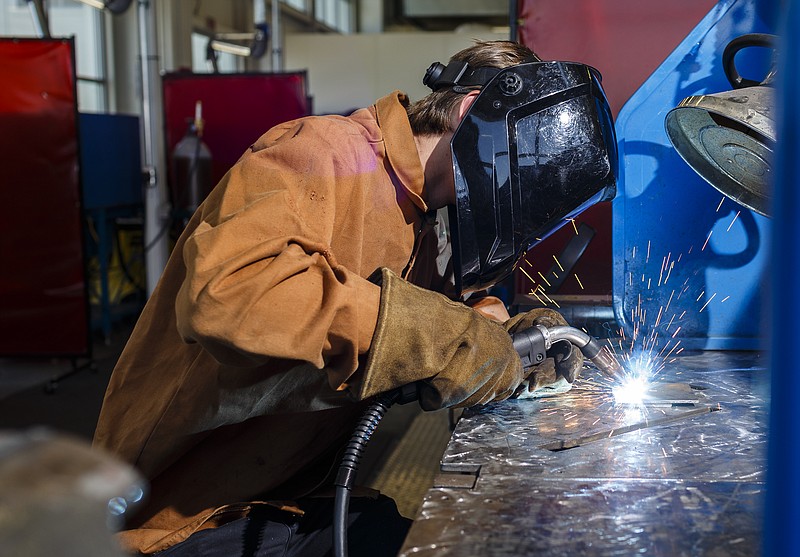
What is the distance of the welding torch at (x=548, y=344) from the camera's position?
158cm

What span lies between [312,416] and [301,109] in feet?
15.7

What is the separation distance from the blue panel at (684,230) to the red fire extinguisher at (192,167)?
14.4 feet

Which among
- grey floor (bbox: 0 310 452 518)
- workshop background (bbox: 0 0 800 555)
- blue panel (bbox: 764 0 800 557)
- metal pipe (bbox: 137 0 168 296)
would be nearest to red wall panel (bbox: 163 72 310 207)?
workshop background (bbox: 0 0 800 555)

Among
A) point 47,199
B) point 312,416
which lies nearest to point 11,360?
point 47,199

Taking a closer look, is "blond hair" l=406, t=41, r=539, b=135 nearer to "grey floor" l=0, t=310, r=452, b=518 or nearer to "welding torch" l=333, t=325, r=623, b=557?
"welding torch" l=333, t=325, r=623, b=557

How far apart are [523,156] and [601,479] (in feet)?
1.99

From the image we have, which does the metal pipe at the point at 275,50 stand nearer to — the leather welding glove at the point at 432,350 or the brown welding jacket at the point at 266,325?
the brown welding jacket at the point at 266,325

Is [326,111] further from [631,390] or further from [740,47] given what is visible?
[631,390]

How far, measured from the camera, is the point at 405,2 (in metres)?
16.1

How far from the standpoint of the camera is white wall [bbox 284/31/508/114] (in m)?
12.0

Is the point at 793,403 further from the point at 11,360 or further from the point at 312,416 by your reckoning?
the point at 11,360

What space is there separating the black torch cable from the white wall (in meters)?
10.8

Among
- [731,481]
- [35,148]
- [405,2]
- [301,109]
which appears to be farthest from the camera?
[405,2]

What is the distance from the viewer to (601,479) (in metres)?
1.19
